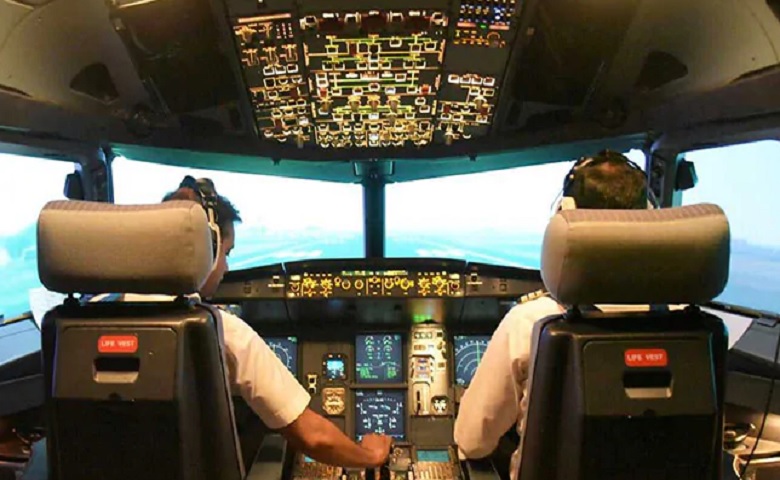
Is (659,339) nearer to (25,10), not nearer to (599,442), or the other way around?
(599,442)

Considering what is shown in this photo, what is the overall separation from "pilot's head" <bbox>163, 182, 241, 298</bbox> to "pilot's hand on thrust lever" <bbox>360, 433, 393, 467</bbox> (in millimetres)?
628

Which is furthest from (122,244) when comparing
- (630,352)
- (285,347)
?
(285,347)

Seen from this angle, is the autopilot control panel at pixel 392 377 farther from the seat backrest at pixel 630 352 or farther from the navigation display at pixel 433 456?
the seat backrest at pixel 630 352

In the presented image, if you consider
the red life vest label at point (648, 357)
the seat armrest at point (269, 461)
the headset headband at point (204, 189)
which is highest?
the headset headband at point (204, 189)

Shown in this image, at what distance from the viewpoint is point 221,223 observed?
2.04 meters

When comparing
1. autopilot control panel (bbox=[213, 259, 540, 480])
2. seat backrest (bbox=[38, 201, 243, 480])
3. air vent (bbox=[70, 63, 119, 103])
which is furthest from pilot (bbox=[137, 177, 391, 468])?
air vent (bbox=[70, 63, 119, 103])

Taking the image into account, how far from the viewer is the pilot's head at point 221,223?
1899mm

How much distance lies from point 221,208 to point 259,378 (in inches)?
24.3

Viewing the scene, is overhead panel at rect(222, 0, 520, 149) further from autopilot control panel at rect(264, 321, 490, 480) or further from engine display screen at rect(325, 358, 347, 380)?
engine display screen at rect(325, 358, 347, 380)

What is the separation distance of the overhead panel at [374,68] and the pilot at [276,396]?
0.97 metres

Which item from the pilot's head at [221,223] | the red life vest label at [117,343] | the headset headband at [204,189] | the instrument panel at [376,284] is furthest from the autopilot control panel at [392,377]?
the red life vest label at [117,343]

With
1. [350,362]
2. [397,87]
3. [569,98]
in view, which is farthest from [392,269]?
[569,98]

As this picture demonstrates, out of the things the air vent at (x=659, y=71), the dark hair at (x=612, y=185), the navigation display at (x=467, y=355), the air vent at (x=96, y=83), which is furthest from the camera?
the navigation display at (x=467, y=355)

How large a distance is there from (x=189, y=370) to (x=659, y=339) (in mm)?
931
